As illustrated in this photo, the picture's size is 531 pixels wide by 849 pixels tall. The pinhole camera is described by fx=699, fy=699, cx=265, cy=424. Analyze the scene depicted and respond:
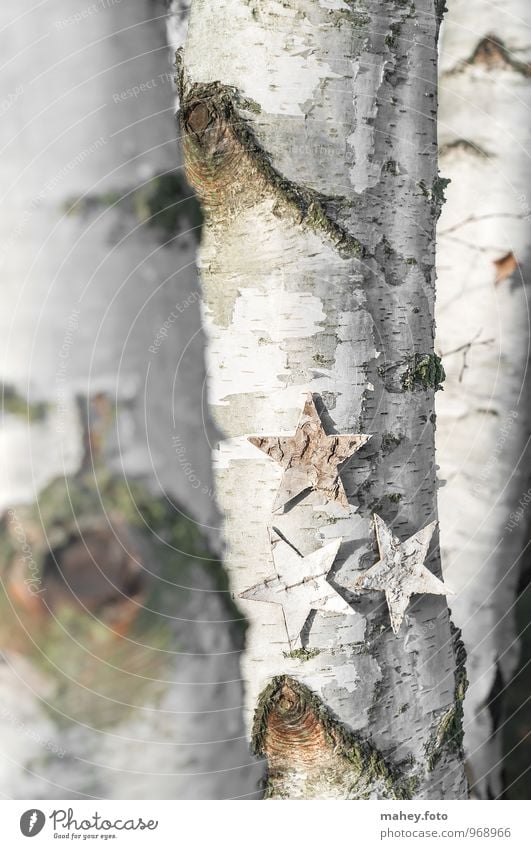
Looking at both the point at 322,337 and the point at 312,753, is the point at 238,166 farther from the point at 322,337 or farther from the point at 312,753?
the point at 312,753

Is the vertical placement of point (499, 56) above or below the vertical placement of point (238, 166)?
above

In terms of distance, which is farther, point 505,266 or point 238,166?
point 505,266

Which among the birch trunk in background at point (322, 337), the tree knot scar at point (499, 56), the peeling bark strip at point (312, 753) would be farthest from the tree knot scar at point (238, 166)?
the tree knot scar at point (499, 56)

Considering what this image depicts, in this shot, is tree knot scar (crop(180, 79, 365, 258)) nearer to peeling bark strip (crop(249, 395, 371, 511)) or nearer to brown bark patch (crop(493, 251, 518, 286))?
peeling bark strip (crop(249, 395, 371, 511))

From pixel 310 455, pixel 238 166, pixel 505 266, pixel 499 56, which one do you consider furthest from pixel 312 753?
pixel 499 56
